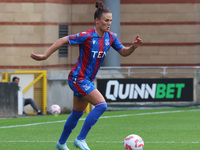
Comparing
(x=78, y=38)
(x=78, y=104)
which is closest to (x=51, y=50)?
(x=78, y=38)

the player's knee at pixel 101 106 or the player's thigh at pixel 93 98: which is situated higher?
the player's thigh at pixel 93 98

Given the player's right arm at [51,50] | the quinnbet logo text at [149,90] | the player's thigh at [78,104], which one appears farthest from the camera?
the quinnbet logo text at [149,90]

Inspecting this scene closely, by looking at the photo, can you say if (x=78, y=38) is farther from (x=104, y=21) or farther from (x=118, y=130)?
(x=118, y=130)

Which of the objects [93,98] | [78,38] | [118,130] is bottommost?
[118,130]

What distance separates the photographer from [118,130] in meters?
14.8

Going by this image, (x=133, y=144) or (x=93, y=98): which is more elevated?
(x=93, y=98)

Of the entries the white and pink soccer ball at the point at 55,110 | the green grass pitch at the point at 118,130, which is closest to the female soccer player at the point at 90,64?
the green grass pitch at the point at 118,130

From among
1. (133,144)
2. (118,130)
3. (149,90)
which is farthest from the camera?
(149,90)

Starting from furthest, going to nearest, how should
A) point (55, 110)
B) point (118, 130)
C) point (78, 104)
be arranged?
point (55, 110), point (118, 130), point (78, 104)

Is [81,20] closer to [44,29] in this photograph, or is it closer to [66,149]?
[44,29]

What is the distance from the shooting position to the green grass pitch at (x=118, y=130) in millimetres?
11812

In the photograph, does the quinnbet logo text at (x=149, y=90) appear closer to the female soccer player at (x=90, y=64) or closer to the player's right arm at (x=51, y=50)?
the female soccer player at (x=90, y=64)

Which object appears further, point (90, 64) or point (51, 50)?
point (90, 64)

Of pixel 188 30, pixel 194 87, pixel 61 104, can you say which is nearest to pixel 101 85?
pixel 61 104
